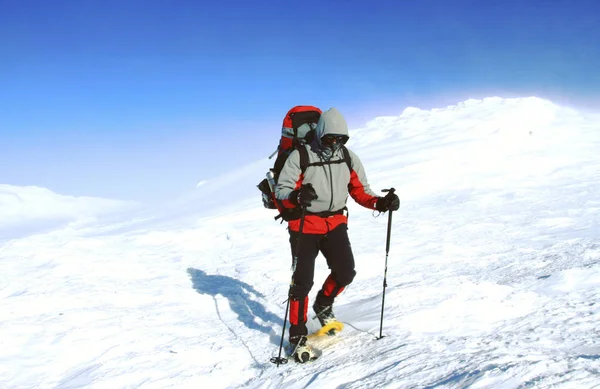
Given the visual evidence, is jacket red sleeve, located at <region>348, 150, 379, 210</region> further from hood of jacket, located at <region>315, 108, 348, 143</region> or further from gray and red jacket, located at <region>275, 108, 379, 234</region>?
hood of jacket, located at <region>315, 108, 348, 143</region>

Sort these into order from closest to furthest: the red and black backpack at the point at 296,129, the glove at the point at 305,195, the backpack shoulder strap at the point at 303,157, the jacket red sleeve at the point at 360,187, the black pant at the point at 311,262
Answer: the glove at the point at 305,195 < the backpack shoulder strap at the point at 303,157 < the black pant at the point at 311,262 < the red and black backpack at the point at 296,129 < the jacket red sleeve at the point at 360,187

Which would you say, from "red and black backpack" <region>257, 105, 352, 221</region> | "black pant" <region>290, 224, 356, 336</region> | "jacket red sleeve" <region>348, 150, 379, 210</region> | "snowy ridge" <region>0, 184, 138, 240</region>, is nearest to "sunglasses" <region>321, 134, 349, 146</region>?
"red and black backpack" <region>257, 105, 352, 221</region>

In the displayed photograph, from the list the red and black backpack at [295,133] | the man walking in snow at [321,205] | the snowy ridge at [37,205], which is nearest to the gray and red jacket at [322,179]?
the man walking in snow at [321,205]

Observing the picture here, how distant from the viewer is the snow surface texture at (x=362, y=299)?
11.7 ft

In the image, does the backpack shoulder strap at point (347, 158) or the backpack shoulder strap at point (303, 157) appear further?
the backpack shoulder strap at point (347, 158)

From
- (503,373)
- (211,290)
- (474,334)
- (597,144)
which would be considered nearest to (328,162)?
(474,334)

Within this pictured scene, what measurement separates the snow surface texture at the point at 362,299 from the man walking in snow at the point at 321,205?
1.96 ft

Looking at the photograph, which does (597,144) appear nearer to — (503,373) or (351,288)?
(351,288)

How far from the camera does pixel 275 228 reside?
1246cm

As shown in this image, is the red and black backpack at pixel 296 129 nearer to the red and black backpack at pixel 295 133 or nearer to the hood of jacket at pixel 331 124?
the red and black backpack at pixel 295 133

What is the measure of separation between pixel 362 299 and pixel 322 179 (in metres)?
2.56

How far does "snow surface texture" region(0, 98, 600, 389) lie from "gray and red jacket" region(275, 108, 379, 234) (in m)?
1.27

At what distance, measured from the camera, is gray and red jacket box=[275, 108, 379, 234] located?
14.9 feet

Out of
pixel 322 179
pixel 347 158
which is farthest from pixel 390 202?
pixel 322 179
